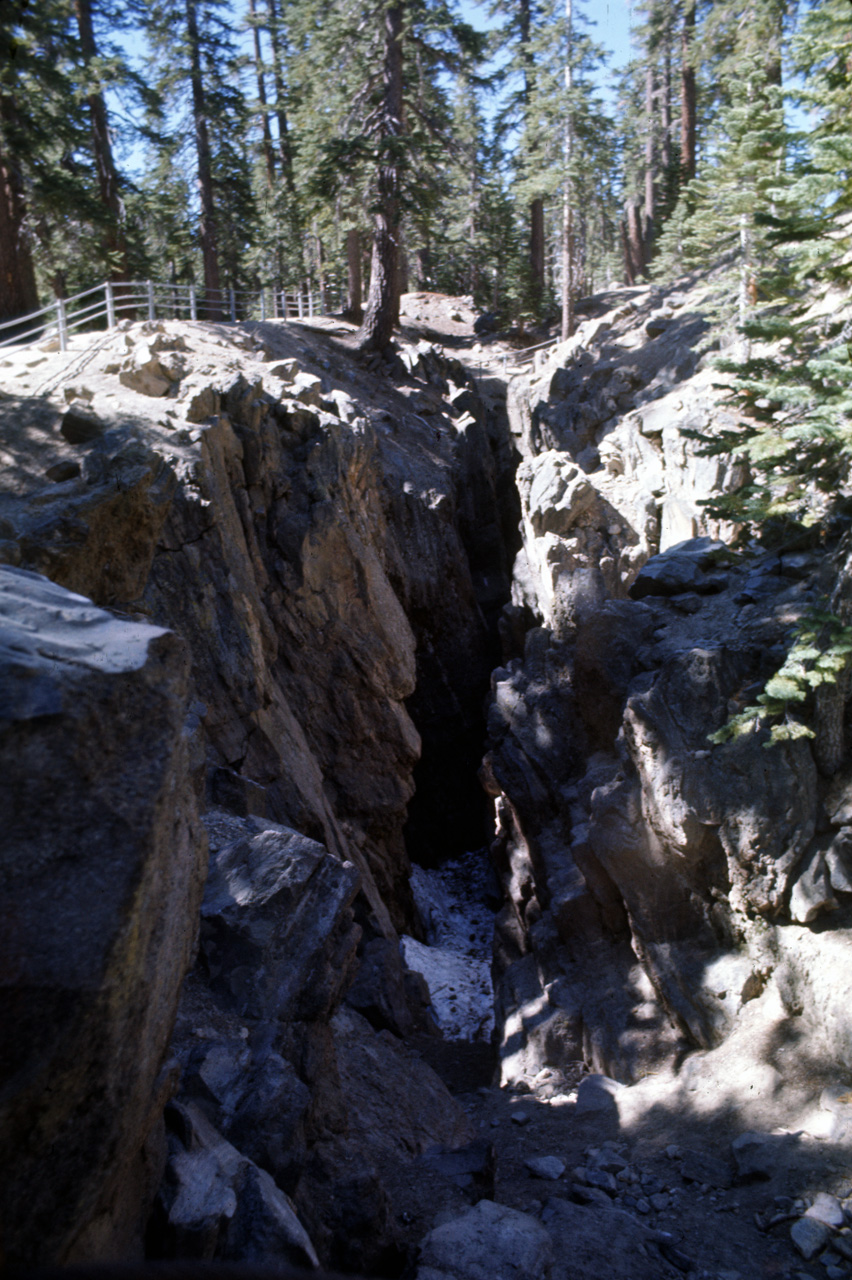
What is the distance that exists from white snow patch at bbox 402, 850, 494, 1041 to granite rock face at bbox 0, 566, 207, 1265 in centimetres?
1260

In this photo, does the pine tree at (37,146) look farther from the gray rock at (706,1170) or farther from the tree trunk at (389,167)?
the gray rock at (706,1170)

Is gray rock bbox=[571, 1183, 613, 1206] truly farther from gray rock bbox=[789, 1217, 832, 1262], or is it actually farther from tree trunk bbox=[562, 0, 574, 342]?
tree trunk bbox=[562, 0, 574, 342]

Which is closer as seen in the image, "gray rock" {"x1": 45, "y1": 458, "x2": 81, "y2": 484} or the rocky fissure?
the rocky fissure

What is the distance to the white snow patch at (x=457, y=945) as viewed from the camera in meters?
15.7

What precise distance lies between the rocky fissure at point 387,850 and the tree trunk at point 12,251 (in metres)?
4.00

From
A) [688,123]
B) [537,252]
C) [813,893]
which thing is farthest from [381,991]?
[688,123]

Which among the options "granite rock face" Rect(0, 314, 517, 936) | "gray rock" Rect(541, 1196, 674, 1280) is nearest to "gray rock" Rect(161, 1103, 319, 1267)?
"gray rock" Rect(541, 1196, 674, 1280)

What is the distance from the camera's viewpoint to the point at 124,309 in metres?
18.5

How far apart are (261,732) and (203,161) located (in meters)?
21.3

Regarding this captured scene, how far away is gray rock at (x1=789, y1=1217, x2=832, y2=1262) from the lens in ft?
23.2

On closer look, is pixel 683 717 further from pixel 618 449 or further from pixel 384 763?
pixel 618 449

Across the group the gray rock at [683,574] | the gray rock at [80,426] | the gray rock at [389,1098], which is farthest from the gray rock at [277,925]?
the gray rock at [683,574]

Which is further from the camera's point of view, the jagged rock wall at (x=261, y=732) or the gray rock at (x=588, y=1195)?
the gray rock at (x=588, y=1195)

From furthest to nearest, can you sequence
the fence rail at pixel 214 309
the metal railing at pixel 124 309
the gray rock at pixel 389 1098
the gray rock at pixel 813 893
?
the fence rail at pixel 214 309
the metal railing at pixel 124 309
the gray rock at pixel 813 893
the gray rock at pixel 389 1098
